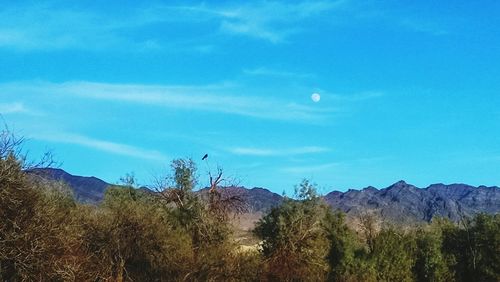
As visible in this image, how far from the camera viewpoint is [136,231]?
157ft

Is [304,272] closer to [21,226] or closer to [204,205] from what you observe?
[204,205]

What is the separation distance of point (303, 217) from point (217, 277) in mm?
21031

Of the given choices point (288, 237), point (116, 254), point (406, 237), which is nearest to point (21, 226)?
point (116, 254)

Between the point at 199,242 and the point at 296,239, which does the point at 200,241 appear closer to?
the point at 199,242

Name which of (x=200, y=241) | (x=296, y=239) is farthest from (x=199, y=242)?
(x=296, y=239)

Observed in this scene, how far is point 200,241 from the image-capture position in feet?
A: 186

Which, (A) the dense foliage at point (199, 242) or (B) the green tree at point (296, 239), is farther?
(B) the green tree at point (296, 239)

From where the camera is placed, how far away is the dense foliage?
28812 millimetres

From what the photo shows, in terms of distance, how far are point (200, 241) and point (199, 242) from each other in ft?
0.95

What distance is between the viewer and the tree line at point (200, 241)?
94.5 ft

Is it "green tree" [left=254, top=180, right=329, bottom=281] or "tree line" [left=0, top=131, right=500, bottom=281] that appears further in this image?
"green tree" [left=254, top=180, right=329, bottom=281]

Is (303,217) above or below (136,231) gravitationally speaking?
above

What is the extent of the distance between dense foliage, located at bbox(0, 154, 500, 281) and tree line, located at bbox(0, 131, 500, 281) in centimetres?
8

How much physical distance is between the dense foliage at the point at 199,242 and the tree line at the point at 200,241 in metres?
0.08
